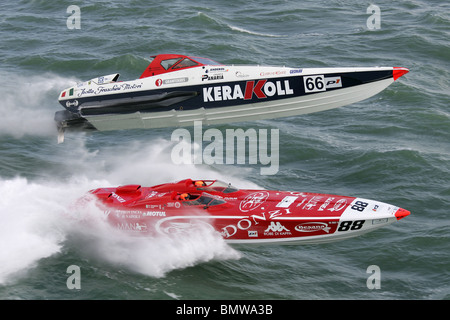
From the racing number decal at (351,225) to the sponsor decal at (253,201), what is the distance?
2.36 meters

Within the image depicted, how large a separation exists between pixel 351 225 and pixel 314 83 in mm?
4718

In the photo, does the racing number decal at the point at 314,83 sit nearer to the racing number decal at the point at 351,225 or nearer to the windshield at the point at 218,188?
the windshield at the point at 218,188

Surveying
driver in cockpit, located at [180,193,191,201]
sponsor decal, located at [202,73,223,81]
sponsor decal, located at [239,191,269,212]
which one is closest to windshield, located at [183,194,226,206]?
driver in cockpit, located at [180,193,191,201]

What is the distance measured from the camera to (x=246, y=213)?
20.0 meters

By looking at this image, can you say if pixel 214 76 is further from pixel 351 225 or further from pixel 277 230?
pixel 351 225

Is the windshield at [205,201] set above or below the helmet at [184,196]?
below

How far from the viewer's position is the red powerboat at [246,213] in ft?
64.6

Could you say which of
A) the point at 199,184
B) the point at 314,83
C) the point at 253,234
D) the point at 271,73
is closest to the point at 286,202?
the point at 253,234

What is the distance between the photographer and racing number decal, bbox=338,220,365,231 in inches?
770

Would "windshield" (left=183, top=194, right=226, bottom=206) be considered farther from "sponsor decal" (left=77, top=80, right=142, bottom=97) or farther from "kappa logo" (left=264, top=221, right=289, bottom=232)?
"sponsor decal" (left=77, top=80, right=142, bottom=97)

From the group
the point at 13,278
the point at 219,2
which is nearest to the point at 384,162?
the point at 13,278

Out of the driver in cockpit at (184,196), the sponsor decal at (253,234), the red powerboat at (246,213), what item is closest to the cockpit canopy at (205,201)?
the red powerboat at (246,213)

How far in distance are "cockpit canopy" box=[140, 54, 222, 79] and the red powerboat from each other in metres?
4.03

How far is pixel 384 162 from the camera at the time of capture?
2909 cm
